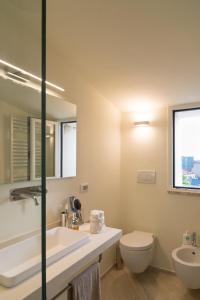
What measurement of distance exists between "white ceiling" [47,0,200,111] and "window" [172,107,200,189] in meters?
0.35

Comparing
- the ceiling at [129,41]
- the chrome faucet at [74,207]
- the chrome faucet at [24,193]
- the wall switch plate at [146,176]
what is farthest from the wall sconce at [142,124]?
the chrome faucet at [24,193]

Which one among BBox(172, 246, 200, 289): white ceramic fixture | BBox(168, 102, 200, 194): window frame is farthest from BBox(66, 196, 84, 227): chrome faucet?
BBox(168, 102, 200, 194): window frame

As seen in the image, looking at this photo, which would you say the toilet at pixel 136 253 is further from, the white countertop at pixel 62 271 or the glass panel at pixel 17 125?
the glass panel at pixel 17 125

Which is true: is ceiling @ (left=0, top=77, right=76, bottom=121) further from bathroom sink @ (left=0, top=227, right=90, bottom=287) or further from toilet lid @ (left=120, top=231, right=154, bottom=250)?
toilet lid @ (left=120, top=231, right=154, bottom=250)

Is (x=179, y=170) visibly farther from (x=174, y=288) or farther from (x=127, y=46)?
(x=127, y=46)

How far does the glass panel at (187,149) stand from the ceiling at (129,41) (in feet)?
1.11

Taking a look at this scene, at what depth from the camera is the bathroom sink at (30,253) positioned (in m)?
1.07

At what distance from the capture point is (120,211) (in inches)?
120

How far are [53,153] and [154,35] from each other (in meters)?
1.22

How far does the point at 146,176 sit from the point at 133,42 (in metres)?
1.68

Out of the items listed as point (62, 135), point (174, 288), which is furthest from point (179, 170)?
point (62, 135)

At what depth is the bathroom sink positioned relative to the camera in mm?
1069

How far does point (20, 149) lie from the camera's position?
1540 mm

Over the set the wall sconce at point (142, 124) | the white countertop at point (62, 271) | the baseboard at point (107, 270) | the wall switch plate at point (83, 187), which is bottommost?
the baseboard at point (107, 270)
